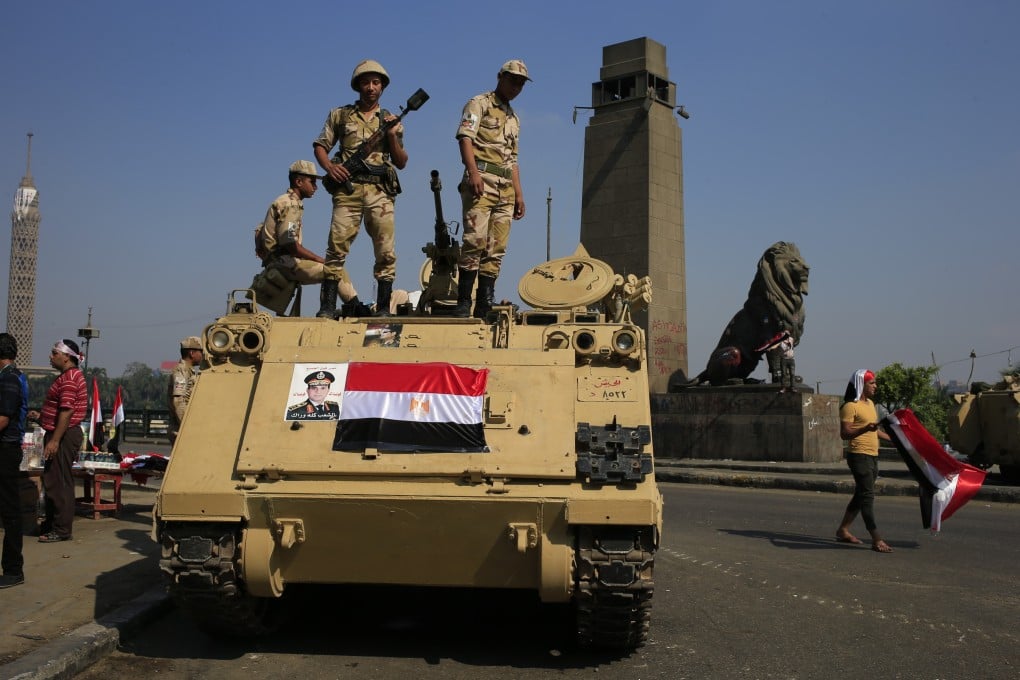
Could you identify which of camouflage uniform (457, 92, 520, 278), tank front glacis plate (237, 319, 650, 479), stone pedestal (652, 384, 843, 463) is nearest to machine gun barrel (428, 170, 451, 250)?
camouflage uniform (457, 92, 520, 278)

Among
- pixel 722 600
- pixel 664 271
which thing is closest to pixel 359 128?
pixel 722 600

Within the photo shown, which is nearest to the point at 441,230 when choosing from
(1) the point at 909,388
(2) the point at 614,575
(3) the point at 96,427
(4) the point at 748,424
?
(2) the point at 614,575

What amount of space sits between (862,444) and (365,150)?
535 centimetres

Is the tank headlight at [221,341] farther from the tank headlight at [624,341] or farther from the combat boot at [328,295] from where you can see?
the tank headlight at [624,341]

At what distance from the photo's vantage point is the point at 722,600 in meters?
7.28

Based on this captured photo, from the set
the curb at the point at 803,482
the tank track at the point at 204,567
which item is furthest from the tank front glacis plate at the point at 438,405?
the curb at the point at 803,482

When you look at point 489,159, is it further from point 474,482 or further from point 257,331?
point 474,482

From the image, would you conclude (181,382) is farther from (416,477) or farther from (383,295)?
(416,477)

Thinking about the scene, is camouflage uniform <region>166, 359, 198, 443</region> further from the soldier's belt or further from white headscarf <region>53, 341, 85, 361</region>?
the soldier's belt

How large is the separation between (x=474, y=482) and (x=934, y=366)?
47732 millimetres

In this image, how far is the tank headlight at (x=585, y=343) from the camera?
6059 millimetres

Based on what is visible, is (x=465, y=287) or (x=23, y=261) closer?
(x=465, y=287)

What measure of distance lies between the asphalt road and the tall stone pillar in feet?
43.7

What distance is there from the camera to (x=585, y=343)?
6.09m
